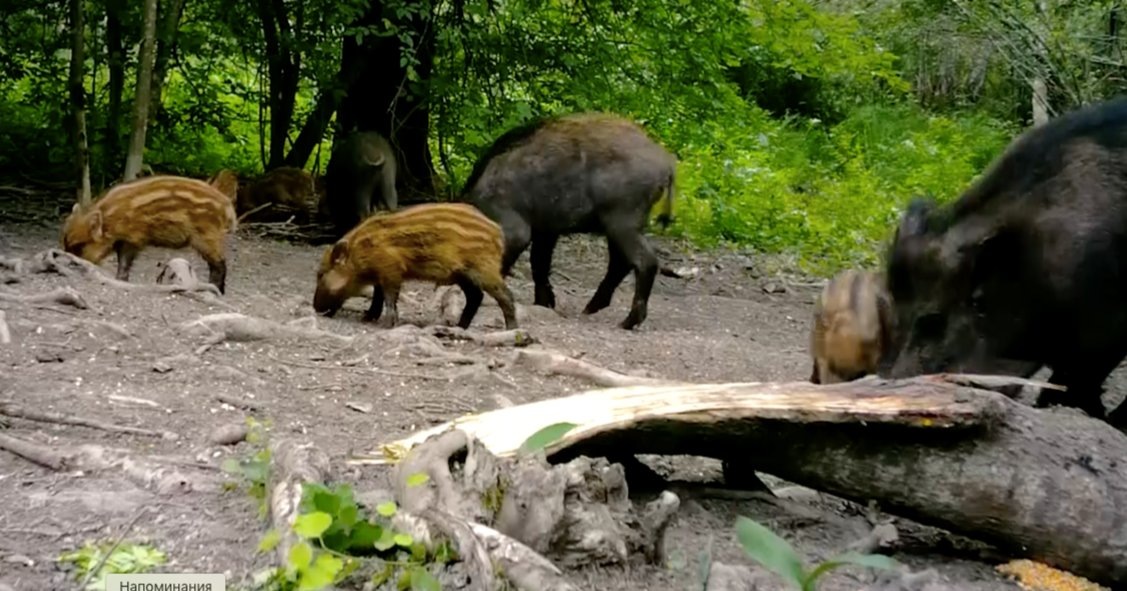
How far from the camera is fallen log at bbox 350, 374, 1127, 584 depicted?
380 centimetres

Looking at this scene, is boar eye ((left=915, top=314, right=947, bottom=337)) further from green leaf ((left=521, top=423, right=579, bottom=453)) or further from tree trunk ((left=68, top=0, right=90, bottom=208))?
tree trunk ((left=68, top=0, right=90, bottom=208))

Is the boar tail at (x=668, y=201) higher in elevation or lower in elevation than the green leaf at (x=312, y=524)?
higher

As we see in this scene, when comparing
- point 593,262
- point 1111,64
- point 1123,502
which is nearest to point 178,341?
point 1123,502

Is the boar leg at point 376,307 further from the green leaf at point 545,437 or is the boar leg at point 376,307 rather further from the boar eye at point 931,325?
the green leaf at point 545,437

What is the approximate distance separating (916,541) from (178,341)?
9.93ft

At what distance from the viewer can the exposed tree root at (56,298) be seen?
5.73 m

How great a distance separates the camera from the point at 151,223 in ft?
24.6

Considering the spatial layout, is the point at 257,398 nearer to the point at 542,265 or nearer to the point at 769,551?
the point at 769,551

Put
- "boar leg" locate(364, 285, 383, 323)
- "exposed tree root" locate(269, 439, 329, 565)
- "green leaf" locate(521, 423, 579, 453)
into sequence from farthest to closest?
"boar leg" locate(364, 285, 383, 323) < "green leaf" locate(521, 423, 579, 453) < "exposed tree root" locate(269, 439, 329, 565)

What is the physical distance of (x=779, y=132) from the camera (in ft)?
57.7

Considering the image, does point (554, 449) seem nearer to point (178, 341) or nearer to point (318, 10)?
point (178, 341)

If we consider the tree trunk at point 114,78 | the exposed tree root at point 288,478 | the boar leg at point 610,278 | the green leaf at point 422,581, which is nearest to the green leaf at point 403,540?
the green leaf at point 422,581

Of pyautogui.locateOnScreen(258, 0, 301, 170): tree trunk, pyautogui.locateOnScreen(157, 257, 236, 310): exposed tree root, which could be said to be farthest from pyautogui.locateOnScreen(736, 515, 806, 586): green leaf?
pyautogui.locateOnScreen(258, 0, 301, 170): tree trunk

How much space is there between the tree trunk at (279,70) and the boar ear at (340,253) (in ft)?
10.1
